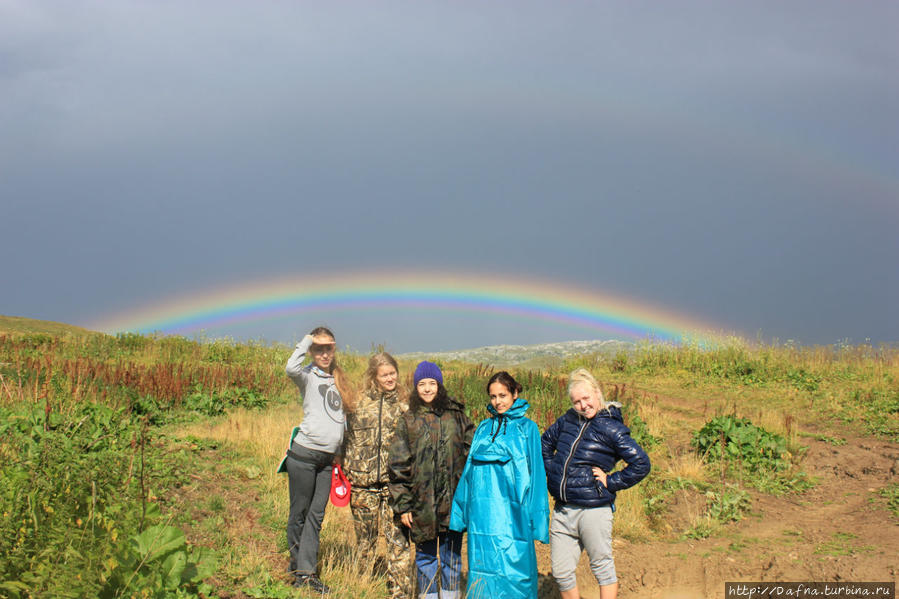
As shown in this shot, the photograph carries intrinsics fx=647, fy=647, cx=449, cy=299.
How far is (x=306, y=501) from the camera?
4.78 meters

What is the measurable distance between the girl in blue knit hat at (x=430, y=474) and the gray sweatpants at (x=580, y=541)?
2.26 feet

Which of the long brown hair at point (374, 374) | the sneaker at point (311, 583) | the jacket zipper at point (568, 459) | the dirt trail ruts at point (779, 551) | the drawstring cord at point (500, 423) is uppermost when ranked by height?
the long brown hair at point (374, 374)

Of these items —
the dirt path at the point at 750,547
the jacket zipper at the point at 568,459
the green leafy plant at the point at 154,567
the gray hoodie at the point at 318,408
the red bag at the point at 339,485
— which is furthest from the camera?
the dirt path at the point at 750,547

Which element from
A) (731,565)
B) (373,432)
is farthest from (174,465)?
(731,565)

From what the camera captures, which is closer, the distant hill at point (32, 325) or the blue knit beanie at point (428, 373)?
the blue knit beanie at point (428, 373)

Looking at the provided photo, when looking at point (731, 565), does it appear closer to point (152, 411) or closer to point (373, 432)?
point (373, 432)

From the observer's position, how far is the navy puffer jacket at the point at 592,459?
425 centimetres

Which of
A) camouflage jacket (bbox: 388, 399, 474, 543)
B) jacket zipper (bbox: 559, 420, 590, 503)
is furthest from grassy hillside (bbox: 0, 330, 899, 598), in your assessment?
jacket zipper (bbox: 559, 420, 590, 503)

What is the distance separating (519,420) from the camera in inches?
172

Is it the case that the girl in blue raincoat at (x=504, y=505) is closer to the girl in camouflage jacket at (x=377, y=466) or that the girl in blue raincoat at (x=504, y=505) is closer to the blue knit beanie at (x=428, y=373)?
the blue knit beanie at (x=428, y=373)

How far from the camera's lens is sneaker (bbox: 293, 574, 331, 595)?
4.63 m

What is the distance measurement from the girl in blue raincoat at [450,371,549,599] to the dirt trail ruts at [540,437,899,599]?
1.76m

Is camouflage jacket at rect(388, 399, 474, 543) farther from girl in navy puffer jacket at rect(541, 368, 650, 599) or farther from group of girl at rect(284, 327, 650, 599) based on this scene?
girl in navy puffer jacket at rect(541, 368, 650, 599)

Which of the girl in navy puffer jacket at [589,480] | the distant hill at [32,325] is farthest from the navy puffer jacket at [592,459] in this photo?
the distant hill at [32,325]
